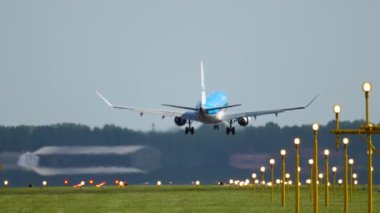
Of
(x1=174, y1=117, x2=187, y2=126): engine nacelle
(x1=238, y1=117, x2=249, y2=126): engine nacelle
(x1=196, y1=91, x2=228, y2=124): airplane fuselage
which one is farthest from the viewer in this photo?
(x1=238, y1=117, x2=249, y2=126): engine nacelle

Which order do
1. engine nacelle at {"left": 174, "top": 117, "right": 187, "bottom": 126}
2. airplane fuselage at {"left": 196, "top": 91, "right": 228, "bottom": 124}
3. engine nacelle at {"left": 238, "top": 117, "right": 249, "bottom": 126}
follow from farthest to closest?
engine nacelle at {"left": 238, "top": 117, "right": 249, "bottom": 126}
engine nacelle at {"left": 174, "top": 117, "right": 187, "bottom": 126}
airplane fuselage at {"left": 196, "top": 91, "right": 228, "bottom": 124}

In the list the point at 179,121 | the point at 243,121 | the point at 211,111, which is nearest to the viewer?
the point at 211,111

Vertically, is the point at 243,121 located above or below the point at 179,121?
above

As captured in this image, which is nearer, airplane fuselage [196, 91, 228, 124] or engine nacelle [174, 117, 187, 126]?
airplane fuselage [196, 91, 228, 124]

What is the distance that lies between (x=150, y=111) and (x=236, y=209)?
79.3 m

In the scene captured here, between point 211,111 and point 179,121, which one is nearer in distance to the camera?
point 211,111

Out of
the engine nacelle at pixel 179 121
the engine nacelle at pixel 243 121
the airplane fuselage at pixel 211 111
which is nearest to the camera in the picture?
the airplane fuselage at pixel 211 111

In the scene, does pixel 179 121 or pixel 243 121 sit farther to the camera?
pixel 243 121

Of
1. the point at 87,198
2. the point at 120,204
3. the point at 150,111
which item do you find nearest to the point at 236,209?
the point at 120,204

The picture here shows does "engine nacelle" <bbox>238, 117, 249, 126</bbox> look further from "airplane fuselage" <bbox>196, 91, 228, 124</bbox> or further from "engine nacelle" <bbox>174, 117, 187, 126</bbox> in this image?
"engine nacelle" <bbox>174, 117, 187, 126</bbox>

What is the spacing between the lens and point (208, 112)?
161000 millimetres

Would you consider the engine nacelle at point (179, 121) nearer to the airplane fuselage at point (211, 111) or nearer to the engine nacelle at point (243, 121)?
the airplane fuselage at point (211, 111)

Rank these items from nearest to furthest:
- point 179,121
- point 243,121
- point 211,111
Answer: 1. point 211,111
2. point 179,121
3. point 243,121

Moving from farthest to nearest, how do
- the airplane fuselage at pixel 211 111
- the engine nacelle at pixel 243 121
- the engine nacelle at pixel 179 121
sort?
the engine nacelle at pixel 243 121
the engine nacelle at pixel 179 121
the airplane fuselage at pixel 211 111
